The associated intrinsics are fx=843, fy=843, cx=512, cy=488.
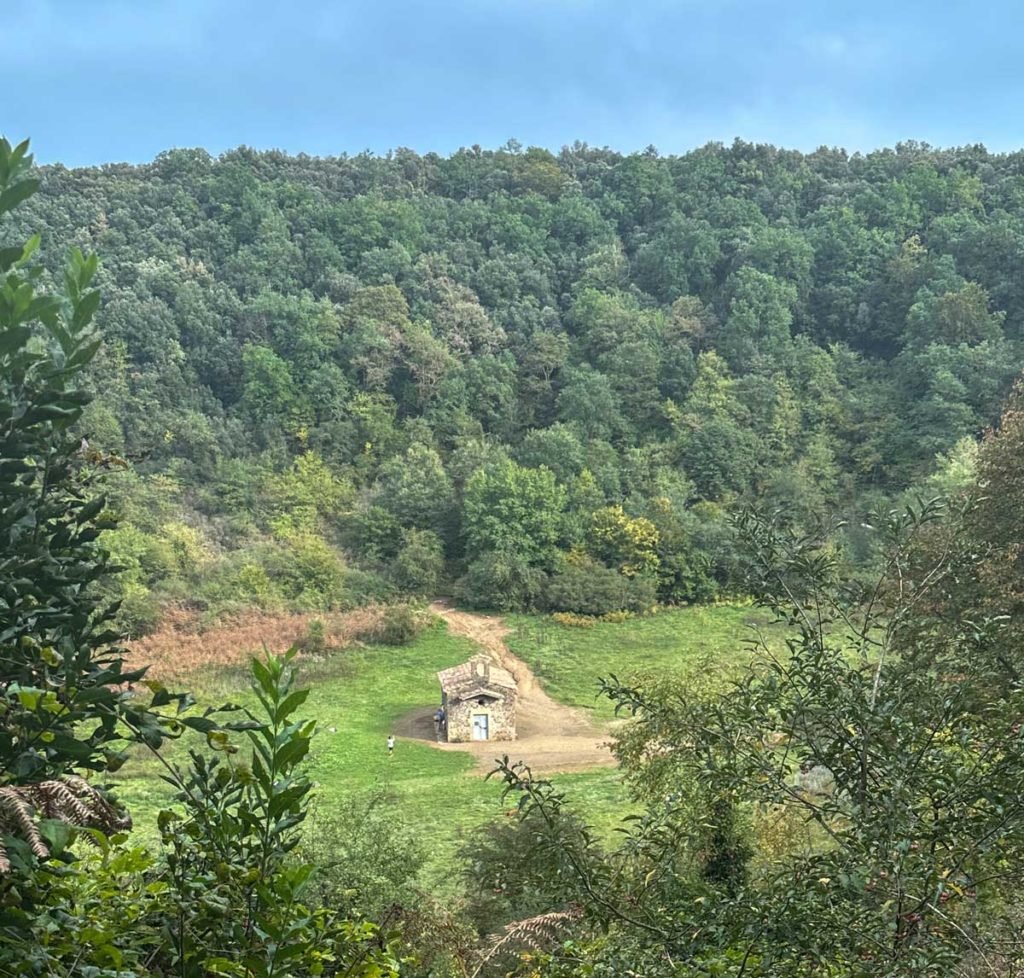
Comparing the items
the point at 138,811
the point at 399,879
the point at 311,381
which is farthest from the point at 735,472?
the point at 399,879

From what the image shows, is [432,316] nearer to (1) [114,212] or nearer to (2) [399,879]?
(1) [114,212]

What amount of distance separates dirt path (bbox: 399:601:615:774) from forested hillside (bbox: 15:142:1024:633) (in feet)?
22.5

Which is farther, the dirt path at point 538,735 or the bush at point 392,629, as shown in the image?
the bush at point 392,629

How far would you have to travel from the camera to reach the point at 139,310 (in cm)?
4528

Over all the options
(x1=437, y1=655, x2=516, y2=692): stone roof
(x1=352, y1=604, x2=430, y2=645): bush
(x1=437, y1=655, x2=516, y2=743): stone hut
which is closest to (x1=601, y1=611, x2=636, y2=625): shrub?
(x1=352, y1=604, x2=430, y2=645): bush

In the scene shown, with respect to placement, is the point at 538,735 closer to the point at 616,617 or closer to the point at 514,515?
the point at 616,617

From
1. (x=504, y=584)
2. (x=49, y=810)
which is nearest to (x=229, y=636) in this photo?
(x=504, y=584)

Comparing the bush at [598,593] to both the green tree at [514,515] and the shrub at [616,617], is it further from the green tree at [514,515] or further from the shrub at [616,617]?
the green tree at [514,515]

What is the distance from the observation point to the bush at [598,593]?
32.6m

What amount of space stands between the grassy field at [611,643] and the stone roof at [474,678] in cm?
329

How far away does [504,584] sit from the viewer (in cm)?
3347

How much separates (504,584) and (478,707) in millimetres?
11524

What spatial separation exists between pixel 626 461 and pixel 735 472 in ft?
17.4

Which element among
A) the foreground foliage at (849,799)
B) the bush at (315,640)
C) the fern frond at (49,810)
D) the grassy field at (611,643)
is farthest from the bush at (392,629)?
the fern frond at (49,810)
